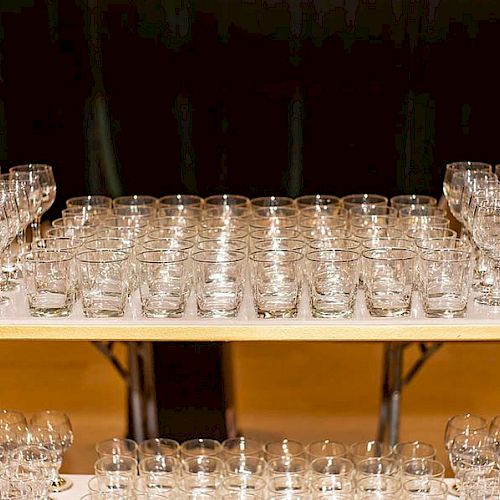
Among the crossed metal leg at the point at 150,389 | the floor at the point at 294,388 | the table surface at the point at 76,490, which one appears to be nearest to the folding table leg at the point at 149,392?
the crossed metal leg at the point at 150,389

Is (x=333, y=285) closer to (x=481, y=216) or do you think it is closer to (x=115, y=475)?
(x=481, y=216)

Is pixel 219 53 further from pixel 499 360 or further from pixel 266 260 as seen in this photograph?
pixel 499 360

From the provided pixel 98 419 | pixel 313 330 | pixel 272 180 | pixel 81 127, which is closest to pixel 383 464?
pixel 313 330

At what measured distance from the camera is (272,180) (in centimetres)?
295

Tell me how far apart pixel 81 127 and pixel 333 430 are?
1.15m

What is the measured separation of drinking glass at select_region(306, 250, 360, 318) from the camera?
1.94 meters

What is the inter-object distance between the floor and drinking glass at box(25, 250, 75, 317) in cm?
146

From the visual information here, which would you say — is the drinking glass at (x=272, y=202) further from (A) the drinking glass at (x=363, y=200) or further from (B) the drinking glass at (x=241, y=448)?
(B) the drinking glass at (x=241, y=448)

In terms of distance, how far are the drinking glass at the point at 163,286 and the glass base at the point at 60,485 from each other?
54 centimetres


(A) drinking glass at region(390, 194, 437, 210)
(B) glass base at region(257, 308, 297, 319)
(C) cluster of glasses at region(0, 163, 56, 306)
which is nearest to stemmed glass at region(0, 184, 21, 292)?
(C) cluster of glasses at region(0, 163, 56, 306)

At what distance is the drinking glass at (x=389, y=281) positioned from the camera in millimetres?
1944

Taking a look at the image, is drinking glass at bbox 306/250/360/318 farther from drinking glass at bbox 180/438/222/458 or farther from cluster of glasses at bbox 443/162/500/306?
drinking glass at bbox 180/438/222/458

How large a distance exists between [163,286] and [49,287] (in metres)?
0.19

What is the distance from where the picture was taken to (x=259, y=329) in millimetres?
1888
